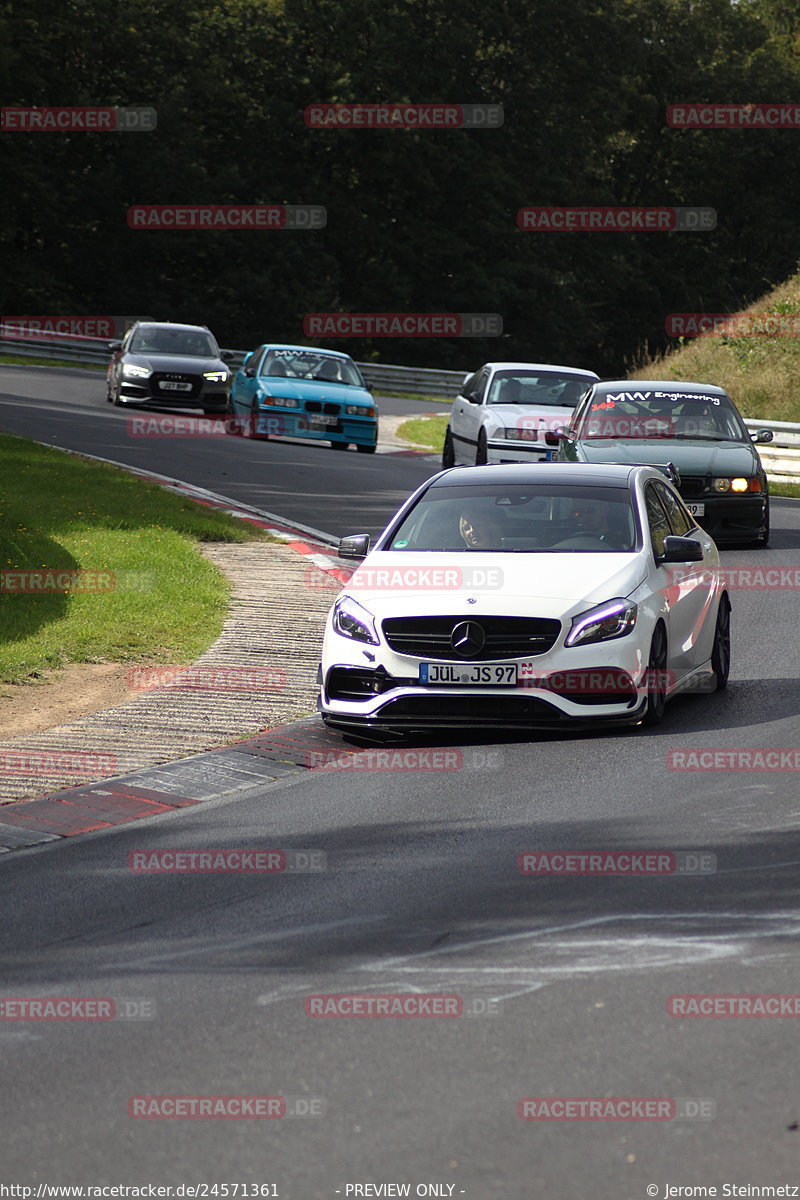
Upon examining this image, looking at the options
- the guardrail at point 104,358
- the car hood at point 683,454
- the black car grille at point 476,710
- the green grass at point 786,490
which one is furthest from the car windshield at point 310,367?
the black car grille at point 476,710

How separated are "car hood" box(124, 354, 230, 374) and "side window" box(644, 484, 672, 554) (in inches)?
836

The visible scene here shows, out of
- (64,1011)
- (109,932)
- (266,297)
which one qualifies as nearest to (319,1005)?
(64,1011)

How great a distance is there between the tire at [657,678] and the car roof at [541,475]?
146 cm

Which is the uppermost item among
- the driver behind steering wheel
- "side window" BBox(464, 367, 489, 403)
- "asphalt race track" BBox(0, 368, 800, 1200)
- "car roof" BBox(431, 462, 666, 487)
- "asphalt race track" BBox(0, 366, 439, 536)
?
"side window" BBox(464, 367, 489, 403)

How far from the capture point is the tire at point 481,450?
2217cm

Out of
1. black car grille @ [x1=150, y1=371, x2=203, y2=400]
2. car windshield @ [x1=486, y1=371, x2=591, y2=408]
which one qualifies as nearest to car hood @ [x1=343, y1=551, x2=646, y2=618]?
car windshield @ [x1=486, y1=371, x2=591, y2=408]

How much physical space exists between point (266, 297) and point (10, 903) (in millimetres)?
55753

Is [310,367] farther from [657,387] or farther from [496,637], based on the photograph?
[496,637]

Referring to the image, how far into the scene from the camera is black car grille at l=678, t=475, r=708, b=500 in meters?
17.7

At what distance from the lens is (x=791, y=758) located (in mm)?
9023

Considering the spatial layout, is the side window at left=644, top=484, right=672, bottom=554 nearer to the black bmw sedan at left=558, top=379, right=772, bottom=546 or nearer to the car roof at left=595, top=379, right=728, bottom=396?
the black bmw sedan at left=558, top=379, right=772, bottom=546

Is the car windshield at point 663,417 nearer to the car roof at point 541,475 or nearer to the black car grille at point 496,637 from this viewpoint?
the car roof at point 541,475

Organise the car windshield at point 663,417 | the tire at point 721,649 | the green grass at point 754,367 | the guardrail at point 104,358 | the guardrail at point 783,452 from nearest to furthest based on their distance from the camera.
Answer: the tire at point 721,649
the car windshield at point 663,417
the guardrail at point 783,452
the green grass at point 754,367
the guardrail at point 104,358

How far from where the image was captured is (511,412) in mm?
22750
